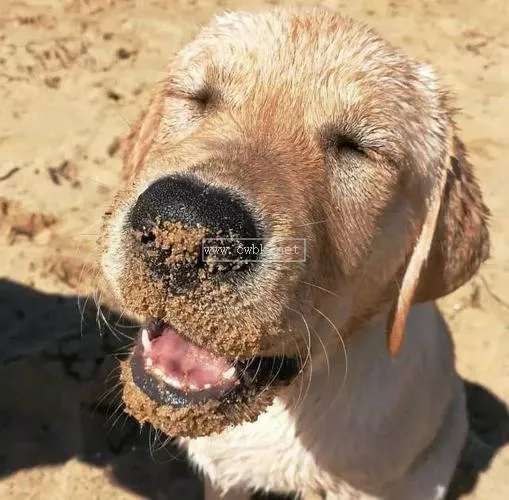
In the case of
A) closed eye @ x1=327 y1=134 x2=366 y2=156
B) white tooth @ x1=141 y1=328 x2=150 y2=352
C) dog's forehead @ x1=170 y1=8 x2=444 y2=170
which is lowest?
white tooth @ x1=141 y1=328 x2=150 y2=352

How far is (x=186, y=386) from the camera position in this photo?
2.03m

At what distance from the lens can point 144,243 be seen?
1831mm

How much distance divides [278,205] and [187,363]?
50 centimetres

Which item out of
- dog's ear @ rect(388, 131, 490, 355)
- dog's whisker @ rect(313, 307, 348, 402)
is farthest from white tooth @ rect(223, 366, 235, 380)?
dog's ear @ rect(388, 131, 490, 355)

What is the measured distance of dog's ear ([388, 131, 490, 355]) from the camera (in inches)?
97.1

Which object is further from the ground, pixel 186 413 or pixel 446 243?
pixel 446 243

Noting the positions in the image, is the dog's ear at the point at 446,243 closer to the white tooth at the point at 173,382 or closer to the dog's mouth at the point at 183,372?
the dog's mouth at the point at 183,372

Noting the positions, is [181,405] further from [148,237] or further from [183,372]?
[148,237]

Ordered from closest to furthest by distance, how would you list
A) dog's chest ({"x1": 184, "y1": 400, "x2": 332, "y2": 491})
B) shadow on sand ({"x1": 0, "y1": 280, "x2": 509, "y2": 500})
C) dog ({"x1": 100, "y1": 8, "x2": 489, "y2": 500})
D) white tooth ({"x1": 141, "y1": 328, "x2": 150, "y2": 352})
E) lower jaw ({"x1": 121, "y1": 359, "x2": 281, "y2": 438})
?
1. dog ({"x1": 100, "y1": 8, "x2": 489, "y2": 500})
2. lower jaw ({"x1": 121, "y1": 359, "x2": 281, "y2": 438})
3. white tooth ({"x1": 141, "y1": 328, "x2": 150, "y2": 352})
4. dog's chest ({"x1": 184, "y1": 400, "x2": 332, "y2": 491})
5. shadow on sand ({"x1": 0, "y1": 280, "x2": 509, "y2": 500})

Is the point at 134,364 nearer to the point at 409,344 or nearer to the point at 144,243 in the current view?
the point at 144,243

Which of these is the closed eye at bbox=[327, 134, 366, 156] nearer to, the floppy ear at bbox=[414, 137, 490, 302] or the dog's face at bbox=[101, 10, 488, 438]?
the dog's face at bbox=[101, 10, 488, 438]

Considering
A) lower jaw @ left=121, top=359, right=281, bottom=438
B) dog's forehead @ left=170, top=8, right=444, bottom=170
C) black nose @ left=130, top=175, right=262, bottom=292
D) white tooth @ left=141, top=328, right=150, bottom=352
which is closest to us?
black nose @ left=130, top=175, right=262, bottom=292

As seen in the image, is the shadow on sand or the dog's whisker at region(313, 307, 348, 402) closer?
the dog's whisker at region(313, 307, 348, 402)

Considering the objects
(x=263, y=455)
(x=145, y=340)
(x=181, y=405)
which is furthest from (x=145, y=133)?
(x=263, y=455)
